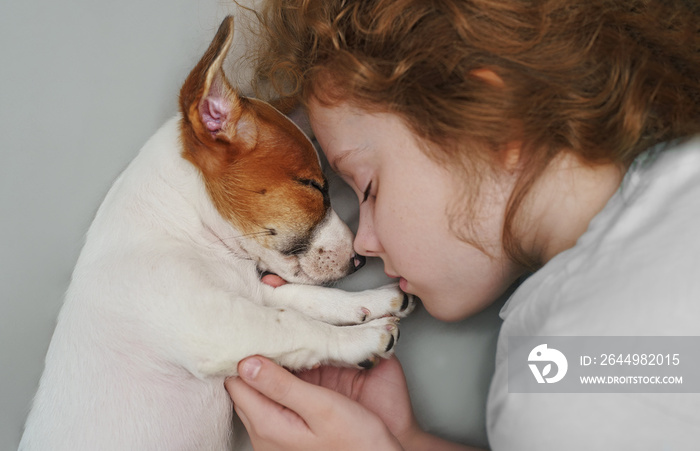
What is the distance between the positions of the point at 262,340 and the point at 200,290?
8.1 inches

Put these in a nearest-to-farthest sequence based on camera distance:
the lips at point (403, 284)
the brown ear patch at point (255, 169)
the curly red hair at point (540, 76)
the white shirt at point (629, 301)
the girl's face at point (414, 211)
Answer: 1. the white shirt at point (629, 301)
2. the curly red hair at point (540, 76)
3. the girl's face at point (414, 211)
4. the brown ear patch at point (255, 169)
5. the lips at point (403, 284)

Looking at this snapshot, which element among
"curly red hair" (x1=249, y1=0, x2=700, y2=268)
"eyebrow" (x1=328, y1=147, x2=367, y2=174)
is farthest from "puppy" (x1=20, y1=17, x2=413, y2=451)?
"curly red hair" (x1=249, y1=0, x2=700, y2=268)

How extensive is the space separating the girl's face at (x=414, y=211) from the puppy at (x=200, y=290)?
0.49ft

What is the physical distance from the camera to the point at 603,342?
1157 mm

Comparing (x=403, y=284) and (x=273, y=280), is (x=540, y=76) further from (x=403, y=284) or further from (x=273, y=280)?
(x=273, y=280)

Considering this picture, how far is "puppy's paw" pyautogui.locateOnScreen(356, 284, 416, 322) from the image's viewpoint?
1.71 m

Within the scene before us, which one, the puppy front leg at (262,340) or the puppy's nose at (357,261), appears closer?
the puppy front leg at (262,340)

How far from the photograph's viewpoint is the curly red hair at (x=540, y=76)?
1.32 m

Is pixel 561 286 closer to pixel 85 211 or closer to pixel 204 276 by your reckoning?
pixel 204 276

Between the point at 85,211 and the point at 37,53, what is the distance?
518 mm

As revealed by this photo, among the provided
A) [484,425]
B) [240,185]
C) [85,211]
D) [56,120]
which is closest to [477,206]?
[240,185]

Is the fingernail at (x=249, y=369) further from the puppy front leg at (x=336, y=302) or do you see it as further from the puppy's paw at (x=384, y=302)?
the puppy's paw at (x=384, y=302)

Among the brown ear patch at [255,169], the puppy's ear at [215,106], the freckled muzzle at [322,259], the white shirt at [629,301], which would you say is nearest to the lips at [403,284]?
the freckled muzzle at [322,259]

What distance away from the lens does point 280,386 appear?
1.43 metres
